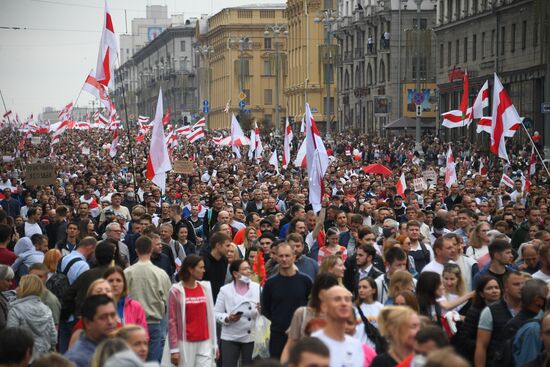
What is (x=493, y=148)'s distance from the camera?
76.9 ft

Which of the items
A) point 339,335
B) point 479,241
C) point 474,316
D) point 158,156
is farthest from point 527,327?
point 158,156

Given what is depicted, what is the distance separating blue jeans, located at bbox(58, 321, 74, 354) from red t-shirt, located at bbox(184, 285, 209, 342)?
1.15 metres

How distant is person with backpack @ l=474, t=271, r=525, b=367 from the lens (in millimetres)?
8648

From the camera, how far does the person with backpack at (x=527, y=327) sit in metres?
8.14

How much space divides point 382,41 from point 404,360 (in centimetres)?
7437

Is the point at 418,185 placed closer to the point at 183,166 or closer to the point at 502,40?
the point at 183,166

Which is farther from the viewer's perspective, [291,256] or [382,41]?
[382,41]

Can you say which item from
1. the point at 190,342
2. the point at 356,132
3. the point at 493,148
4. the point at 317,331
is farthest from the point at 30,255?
the point at 356,132

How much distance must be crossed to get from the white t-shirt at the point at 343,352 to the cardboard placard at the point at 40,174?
18.8m

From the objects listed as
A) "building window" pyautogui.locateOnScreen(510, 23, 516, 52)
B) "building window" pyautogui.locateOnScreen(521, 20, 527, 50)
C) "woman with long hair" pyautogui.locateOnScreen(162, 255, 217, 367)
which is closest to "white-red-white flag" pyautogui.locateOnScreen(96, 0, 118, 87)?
"woman with long hair" pyautogui.locateOnScreen(162, 255, 217, 367)

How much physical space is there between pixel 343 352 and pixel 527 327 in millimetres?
1548

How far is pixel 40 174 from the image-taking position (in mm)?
25469

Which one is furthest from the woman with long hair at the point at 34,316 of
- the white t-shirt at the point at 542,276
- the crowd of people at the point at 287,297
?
the white t-shirt at the point at 542,276

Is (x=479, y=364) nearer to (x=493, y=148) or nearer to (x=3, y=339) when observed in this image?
(x=3, y=339)
